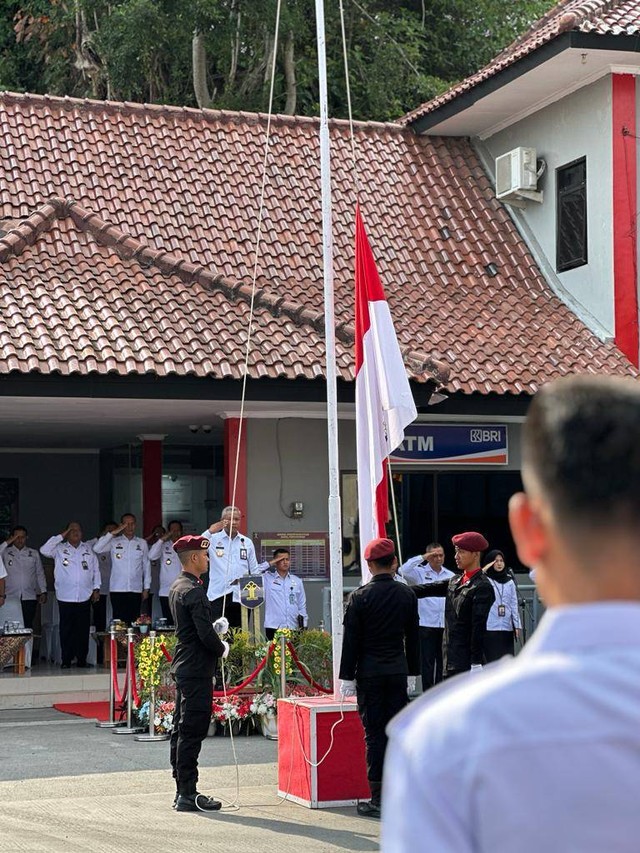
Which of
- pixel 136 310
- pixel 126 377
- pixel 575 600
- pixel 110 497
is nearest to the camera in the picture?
pixel 575 600

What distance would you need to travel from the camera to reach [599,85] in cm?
1806

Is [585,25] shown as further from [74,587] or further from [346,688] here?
[346,688]

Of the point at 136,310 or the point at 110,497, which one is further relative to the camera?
the point at 110,497

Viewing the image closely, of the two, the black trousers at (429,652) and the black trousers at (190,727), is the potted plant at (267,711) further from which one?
the black trousers at (190,727)

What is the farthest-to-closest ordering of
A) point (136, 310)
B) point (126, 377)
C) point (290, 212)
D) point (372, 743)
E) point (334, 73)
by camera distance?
point (334, 73) → point (290, 212) → point (136, 310) → point (126, 377) → point (372, 743)

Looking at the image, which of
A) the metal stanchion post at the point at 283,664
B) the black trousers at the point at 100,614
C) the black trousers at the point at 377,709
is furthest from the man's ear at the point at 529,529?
the black trousers at the point at 100,614

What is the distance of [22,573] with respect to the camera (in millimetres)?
18531

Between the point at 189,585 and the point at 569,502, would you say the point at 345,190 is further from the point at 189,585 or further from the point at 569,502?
the point at 569,502

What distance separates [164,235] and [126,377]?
3764 mm

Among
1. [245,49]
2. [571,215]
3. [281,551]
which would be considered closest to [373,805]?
[281,551]

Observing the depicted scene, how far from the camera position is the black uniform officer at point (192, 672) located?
9.23 m

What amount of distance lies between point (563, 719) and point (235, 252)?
16506mm

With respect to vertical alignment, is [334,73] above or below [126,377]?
above

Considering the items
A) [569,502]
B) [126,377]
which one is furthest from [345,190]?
[569,502]
